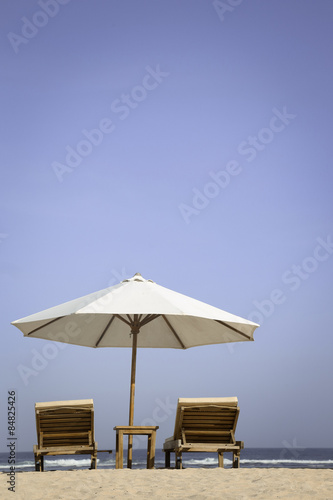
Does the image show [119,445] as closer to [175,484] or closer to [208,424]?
[208,424]

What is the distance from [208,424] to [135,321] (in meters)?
1.70

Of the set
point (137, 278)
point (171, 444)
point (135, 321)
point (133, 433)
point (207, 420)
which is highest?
point (137, 278)

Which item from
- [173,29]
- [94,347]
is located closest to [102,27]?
[173,29]

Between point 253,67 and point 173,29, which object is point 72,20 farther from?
point 253,67

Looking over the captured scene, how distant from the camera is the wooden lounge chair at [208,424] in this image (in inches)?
247

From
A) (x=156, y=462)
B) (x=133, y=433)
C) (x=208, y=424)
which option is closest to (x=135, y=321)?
(x=133, y=433)

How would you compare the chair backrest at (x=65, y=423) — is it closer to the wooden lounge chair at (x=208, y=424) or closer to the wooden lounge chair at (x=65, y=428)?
the wooden lounge chair at (x=65, y=428)

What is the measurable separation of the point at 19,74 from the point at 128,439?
12.9m

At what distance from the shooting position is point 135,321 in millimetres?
7324

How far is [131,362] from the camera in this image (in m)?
7.09

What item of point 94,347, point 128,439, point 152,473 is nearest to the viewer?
point 152,473

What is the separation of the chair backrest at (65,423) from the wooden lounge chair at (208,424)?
1.00m

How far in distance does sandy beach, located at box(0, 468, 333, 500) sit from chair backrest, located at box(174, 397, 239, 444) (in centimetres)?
56

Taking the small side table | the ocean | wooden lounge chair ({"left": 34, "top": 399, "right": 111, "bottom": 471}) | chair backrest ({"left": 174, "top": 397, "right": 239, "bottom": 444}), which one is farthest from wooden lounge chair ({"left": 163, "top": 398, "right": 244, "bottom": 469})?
the ocean
